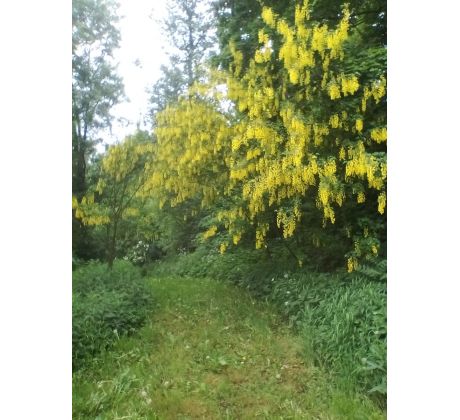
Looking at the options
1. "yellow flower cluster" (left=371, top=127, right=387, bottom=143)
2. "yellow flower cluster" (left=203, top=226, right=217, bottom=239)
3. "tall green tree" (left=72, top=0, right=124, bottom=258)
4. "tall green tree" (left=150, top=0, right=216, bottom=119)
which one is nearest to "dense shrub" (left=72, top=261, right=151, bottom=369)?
"tall green tree" (left=72, top=0, right=124, bottom=258)

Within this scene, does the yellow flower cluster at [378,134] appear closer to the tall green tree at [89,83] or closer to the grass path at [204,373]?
the grass path at [204,373]

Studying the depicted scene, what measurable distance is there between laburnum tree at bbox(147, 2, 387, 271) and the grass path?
581 millimetres

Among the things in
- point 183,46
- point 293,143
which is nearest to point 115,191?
point 183,46

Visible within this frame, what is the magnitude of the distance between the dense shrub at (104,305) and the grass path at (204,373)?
2.9 inches

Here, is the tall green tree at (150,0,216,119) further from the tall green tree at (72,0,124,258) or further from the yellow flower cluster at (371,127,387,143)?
the yellow flower cluster at (371,127,387,143)

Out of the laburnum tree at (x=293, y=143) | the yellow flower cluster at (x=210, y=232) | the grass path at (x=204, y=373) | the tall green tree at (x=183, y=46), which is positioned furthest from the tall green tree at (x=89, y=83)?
the yellow flower cluster at (x=210, y=232)

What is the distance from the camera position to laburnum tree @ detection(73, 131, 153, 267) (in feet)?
8.05

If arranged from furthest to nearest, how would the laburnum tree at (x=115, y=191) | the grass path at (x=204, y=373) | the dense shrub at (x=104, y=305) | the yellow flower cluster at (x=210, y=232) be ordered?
the yellow flower cluster at (x=210, y=232), the laburnum tree at (x=115, y=191), the dense shrub at (x=104, y=305), the grass path at (x=204, y=373)

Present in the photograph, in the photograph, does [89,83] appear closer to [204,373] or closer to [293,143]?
[293,143]

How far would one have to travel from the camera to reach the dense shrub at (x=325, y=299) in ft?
6.73

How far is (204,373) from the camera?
2219mm

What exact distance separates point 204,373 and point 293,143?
4.82ft
